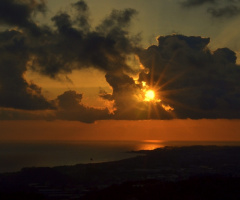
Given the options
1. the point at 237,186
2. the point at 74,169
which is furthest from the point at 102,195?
the point at 74,169

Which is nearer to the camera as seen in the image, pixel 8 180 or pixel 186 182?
pixel 186 182

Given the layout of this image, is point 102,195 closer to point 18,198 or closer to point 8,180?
point 18,198

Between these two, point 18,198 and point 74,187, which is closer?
point 18,198

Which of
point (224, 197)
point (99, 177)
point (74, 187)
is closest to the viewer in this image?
point (224, 197)

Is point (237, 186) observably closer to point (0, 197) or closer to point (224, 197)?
point (224, 197)

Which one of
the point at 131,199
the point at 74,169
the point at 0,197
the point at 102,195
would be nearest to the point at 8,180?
the point at 74,169

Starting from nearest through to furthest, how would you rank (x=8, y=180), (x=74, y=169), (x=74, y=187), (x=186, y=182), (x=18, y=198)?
(x=18, y=198)
(x=186, y=182)
(x=74, y=187)
(x=8, y=180)
(x=74, y=169)

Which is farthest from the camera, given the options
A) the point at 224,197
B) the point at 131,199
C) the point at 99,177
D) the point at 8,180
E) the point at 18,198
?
→ the point at 99,177

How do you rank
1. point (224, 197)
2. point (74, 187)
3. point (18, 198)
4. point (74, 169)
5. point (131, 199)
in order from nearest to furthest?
point (131, 199), point (224, 197), point (18, 198), point (74, 187), point (74, 169)

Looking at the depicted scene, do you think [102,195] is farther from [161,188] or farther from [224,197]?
[224,197]
